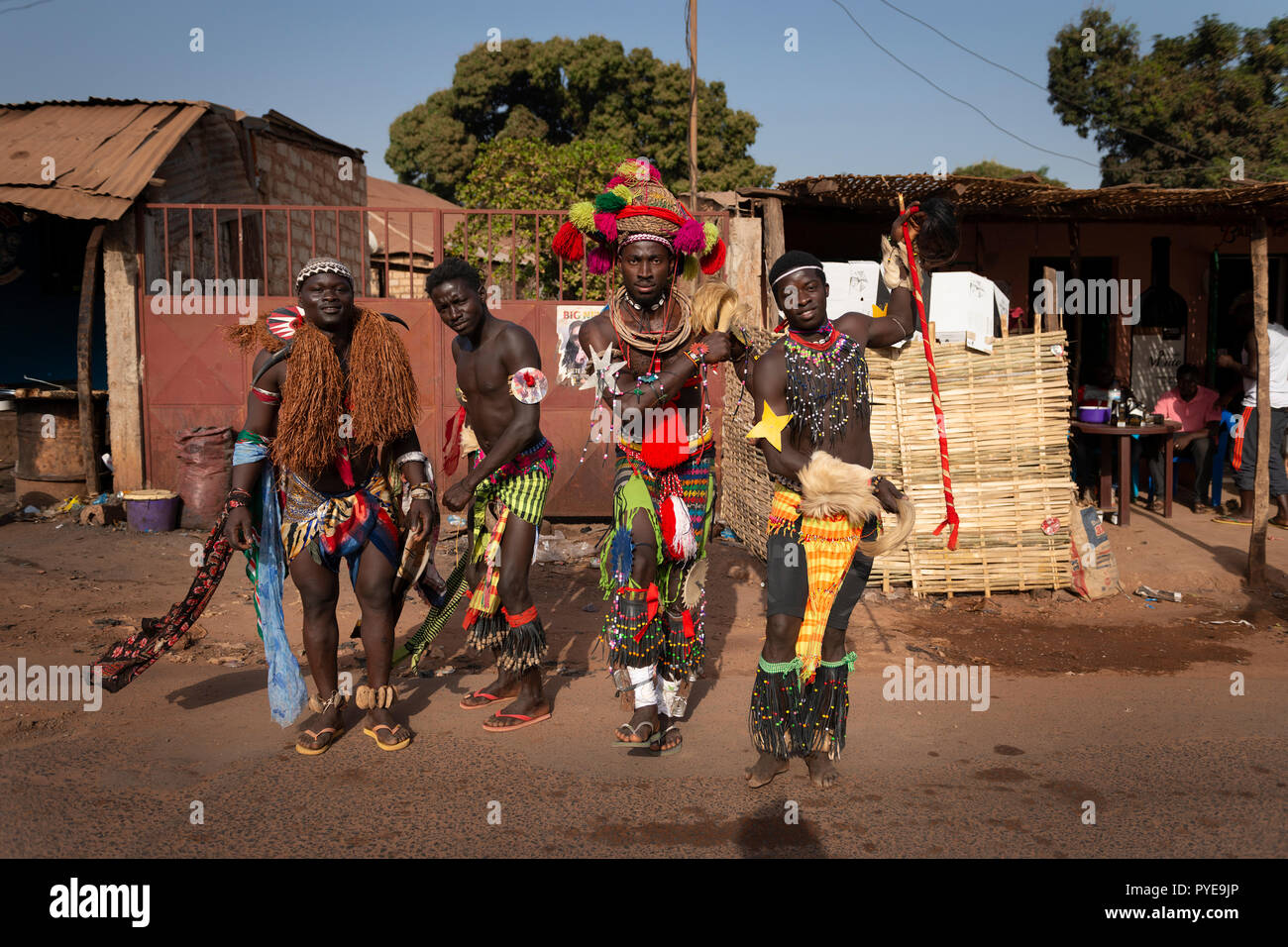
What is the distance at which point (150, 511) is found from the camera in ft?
28.4

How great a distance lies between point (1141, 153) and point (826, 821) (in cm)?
2008

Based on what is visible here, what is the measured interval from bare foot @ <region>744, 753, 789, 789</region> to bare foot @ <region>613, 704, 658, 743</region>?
0.52 metres

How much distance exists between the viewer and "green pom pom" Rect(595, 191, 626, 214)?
167 inches

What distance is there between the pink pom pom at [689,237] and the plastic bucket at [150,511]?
20.6ft

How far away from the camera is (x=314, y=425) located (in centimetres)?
398

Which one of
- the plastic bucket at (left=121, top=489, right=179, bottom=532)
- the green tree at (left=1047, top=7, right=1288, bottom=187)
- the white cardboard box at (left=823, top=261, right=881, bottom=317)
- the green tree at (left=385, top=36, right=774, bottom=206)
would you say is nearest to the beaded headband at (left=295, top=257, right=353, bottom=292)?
the plastic bucket at (left=121, top=489, right=179, bottom=532)

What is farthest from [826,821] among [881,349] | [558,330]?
[558,330]

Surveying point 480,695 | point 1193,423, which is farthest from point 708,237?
point 1193,423

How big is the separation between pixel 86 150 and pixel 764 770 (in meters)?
9.14

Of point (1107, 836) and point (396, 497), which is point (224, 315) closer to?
point (396, 497)

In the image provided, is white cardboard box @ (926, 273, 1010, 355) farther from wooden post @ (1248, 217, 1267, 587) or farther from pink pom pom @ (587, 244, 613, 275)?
pink pom pom @ (587, 244, 613, 275)

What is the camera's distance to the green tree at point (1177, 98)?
1798cm

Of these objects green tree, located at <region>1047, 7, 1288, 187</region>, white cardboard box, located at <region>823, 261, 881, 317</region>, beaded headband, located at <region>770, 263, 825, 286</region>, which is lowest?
beaded headband, located at <region>770, 263, 825, 286</region>

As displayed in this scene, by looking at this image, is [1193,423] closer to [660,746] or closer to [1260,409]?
[1260,409]
